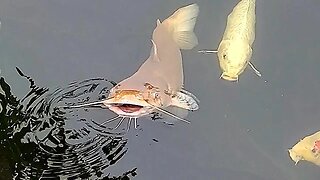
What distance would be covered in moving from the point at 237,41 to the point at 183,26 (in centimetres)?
42

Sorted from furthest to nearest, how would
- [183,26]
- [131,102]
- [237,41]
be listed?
[183,26], [237,41], [131,102]

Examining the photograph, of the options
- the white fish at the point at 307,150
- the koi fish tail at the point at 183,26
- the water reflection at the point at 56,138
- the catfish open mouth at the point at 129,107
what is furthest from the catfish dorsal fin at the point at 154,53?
the white fish at the point at 307,150

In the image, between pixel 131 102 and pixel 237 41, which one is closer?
pixel 131 102

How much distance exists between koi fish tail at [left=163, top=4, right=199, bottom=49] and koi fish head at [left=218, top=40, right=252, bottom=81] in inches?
11.1

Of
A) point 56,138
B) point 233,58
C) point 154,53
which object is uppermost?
point 233,58

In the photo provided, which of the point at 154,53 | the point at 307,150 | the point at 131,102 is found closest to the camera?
the point at 131,102

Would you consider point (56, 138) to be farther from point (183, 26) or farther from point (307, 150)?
point (307, 150)

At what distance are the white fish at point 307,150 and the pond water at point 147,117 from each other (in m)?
0.05

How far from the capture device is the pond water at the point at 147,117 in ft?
12.6

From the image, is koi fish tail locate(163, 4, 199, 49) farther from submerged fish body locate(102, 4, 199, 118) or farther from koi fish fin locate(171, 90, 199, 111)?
koi fish fin locate(171, 90, 199, 111)

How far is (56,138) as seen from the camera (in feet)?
12.8

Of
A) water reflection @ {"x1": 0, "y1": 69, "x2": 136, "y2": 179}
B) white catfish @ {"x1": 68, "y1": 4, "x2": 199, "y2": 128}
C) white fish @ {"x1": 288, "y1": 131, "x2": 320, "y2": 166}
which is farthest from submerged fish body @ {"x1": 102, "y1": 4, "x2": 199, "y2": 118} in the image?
white fish @ {"x1": 288, "y1": 131, "x2": 320, "y2": 166}

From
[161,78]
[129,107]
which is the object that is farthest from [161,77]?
[129,107]

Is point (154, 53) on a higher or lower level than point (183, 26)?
lower
